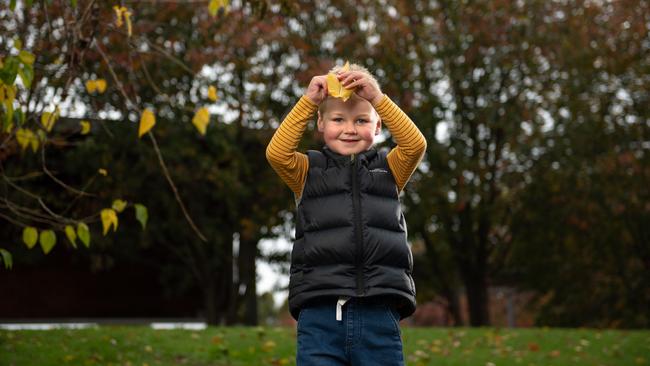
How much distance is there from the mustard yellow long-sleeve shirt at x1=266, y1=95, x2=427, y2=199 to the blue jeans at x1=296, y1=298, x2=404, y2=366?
20.8 inches

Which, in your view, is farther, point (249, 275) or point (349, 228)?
point (249, 275)

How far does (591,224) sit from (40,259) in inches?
425

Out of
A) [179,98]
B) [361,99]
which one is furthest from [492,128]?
[361,99]

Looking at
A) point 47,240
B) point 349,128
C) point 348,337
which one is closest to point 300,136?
point 349,128

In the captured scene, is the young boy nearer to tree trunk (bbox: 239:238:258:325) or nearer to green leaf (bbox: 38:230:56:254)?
green leaf (bbox: 38:230:56:254)

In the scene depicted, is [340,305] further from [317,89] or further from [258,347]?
[258,347]

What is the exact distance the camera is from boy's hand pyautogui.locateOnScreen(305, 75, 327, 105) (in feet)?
10.7

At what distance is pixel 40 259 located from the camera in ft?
56.3

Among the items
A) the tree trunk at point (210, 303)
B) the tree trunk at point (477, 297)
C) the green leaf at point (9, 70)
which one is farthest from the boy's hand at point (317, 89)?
the tree trunk at point (477, 297)

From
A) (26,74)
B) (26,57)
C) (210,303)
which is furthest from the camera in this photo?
(210,303)

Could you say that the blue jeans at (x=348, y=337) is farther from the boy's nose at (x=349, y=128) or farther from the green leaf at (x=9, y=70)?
the green leaf at (x=9, y=70)

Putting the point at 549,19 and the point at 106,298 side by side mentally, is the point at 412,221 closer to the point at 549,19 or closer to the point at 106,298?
the point at 549,19

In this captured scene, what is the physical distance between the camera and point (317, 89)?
10.8 ft

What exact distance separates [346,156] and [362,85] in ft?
0.99
